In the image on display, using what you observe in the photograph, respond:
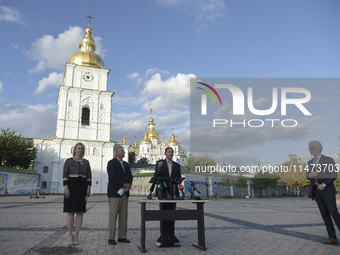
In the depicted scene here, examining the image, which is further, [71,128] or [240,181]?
[71,128]

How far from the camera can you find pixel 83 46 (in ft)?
168

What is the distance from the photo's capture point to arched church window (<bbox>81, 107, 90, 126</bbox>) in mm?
46344

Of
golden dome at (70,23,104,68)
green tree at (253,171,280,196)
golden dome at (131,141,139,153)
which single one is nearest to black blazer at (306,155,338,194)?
green tree at (253,171,280,196)

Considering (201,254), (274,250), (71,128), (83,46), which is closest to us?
(201,254)

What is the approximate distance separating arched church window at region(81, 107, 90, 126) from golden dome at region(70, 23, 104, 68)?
26.7 ft

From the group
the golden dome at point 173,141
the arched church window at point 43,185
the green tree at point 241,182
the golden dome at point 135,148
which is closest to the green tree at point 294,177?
the green tree at point 241,182

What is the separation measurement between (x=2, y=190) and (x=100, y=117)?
67.7ft

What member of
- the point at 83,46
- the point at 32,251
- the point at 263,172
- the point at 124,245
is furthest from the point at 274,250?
the point at 83,46

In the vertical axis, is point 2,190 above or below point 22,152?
below

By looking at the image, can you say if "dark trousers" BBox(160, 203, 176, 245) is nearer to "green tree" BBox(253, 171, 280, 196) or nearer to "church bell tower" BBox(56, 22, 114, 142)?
"green tree" BBox(253, 171, 280, 196)

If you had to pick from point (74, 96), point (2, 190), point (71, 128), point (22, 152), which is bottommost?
point (2, 190)

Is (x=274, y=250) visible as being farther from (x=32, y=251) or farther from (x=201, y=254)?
(x=32, y=251)

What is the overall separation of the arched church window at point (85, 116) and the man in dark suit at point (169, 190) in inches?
1677

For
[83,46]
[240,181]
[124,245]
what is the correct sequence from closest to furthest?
[124,245] < [240,181] < [83,46]
